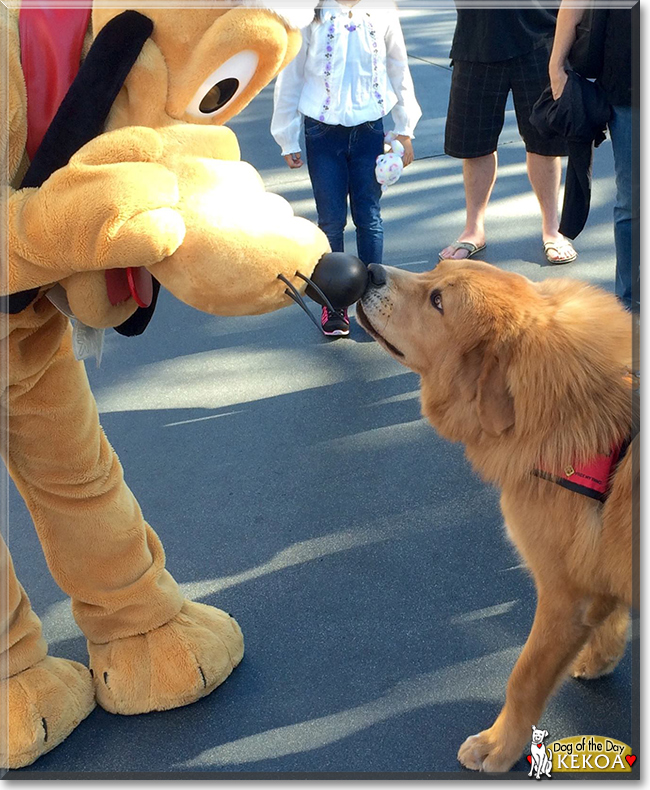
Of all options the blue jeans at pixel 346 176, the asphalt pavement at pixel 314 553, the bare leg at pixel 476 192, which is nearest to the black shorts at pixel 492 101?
the bare leg at pixel 476 192

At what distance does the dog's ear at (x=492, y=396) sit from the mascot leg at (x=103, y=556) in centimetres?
107

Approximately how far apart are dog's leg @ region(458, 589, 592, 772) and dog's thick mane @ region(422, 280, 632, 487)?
37cm

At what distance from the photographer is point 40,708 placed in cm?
232

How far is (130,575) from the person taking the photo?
2402 millimetres

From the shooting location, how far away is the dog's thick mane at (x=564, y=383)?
196 cm

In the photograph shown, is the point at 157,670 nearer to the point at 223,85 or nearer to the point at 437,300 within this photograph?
the point at 437,300

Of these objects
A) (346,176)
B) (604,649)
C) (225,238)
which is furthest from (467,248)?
(225,238)

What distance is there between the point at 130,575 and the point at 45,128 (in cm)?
128

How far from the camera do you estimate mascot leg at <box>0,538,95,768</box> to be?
2.26 m

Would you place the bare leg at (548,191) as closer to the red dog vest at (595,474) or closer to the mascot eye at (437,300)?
the mascot eye at (437,300)

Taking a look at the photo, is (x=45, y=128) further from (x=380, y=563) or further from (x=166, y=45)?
(x=380, y=563)

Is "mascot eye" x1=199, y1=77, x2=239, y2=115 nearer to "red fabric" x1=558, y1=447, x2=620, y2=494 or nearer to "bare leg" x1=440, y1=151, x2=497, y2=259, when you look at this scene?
"red fabric" x1=558, y1=447, x2=620, y2=494

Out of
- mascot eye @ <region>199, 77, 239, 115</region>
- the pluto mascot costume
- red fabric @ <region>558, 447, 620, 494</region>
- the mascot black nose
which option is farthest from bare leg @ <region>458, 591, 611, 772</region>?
mascot eye @ <region>199, 77, 239, 115</region>

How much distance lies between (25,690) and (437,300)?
1591 millimetres
